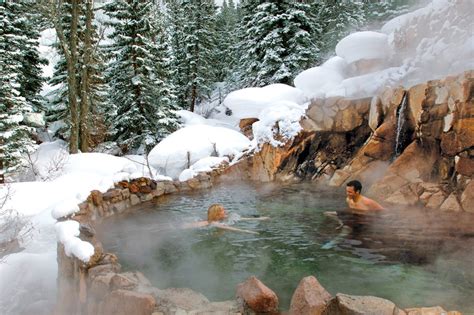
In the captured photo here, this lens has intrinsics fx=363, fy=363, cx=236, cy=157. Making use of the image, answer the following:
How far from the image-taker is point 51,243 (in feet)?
17.0

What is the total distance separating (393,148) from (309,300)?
6344mm

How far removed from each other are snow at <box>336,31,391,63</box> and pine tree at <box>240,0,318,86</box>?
4.89 metres

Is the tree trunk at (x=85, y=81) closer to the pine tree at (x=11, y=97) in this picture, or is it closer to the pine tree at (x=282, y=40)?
the pine tree at (x=11, y=97)

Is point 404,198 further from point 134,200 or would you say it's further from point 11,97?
point 11,97

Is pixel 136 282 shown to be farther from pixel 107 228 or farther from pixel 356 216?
pixel 356 216

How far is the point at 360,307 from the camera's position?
239cm

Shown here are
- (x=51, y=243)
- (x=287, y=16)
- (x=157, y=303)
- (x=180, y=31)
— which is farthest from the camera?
(x=180, y=31)

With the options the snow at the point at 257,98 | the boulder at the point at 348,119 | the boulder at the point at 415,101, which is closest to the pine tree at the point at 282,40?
the snow at the point at 257,98

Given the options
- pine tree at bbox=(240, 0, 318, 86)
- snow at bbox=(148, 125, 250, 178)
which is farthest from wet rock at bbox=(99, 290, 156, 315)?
pine tree at bbox=(240, 0, 318, 86)

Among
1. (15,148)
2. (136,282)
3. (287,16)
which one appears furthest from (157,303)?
(287,16)

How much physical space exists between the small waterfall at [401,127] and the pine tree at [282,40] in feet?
25.9

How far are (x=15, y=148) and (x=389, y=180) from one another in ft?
32.5

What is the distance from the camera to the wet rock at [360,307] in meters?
2.36

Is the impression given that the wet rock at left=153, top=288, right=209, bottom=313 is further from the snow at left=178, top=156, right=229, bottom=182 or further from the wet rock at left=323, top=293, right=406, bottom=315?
the snow at left=178, top=156, right=229, bottom=182
